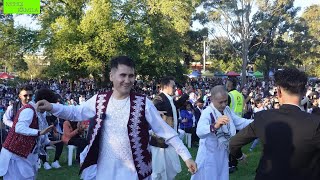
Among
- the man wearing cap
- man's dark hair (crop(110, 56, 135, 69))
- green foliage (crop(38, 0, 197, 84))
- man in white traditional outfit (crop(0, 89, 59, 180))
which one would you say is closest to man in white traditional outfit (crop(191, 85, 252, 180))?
man's dark hair (crop(110, 56, 135, 69))

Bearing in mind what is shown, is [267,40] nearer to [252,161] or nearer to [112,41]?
[112,41]

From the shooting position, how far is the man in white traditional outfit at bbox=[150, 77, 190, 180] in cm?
701

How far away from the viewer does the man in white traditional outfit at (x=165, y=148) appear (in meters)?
7.01

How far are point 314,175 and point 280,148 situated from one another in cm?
31

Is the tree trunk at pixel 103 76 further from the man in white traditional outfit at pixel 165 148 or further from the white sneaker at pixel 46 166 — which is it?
the man in white traditional outfit at pixel 165 148

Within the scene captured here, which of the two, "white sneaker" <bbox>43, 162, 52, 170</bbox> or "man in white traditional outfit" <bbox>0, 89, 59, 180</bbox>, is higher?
"man in white traditional outfit" <bbox>0, 89, 59, 180</bbox>

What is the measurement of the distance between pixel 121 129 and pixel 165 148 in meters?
3.34

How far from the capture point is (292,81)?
119 inches

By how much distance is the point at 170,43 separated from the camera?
31.6m

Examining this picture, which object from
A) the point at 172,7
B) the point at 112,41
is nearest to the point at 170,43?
the point at 172,7

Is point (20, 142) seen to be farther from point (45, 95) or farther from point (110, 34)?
point (110, 34)

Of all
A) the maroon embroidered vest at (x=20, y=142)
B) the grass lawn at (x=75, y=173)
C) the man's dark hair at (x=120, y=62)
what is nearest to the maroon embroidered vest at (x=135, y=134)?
the man's dark hair at (x=120, y=62)

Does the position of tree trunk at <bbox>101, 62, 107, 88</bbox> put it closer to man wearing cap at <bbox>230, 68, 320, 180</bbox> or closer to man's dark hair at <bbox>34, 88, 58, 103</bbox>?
man's dark hair at <bbox>34, 88, 58, 103</bbox>

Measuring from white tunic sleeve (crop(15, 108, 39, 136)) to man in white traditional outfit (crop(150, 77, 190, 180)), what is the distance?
2.40 m
